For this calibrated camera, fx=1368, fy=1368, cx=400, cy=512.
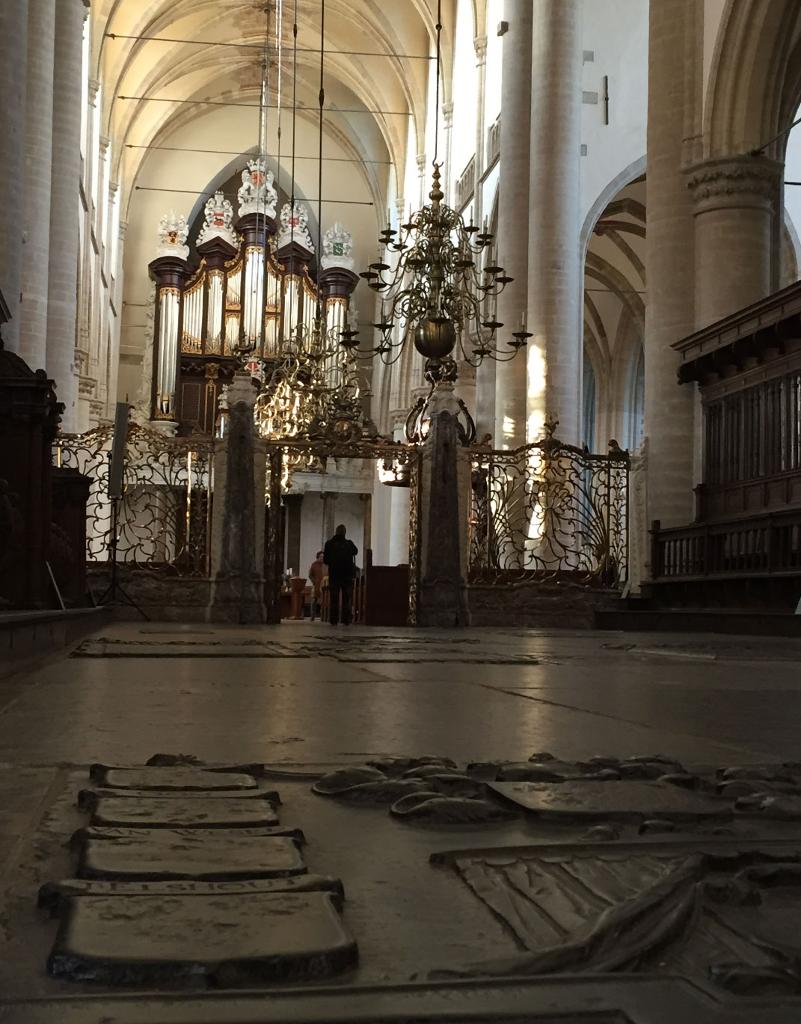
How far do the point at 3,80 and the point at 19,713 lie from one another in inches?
413

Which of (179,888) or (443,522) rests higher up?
(443,522)

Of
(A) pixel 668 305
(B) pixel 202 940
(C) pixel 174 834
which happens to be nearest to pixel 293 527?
(A) pixel 668 305

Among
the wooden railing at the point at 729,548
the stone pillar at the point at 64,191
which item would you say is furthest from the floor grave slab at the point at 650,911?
the stone pillar at the point at 64,191

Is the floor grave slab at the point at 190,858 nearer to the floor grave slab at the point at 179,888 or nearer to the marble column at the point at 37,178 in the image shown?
the floor grave slab at the point at 179,888

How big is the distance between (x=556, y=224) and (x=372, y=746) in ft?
54.9

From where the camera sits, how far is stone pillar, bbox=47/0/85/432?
19188 millimetres

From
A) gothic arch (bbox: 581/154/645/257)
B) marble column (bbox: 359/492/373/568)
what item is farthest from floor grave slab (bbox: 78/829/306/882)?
marble column (bbox: 359/492/373/568)

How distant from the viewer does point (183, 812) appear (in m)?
1.14

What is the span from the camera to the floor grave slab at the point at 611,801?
1.17 meters

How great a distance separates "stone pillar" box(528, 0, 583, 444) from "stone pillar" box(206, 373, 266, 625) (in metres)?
4.64

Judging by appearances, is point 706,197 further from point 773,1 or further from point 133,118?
point 133,118

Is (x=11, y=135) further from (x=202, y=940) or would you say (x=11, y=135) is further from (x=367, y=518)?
(x=367, y=518)

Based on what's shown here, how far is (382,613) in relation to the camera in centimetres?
1633

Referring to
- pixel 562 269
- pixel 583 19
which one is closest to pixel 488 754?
pixel 562 269
